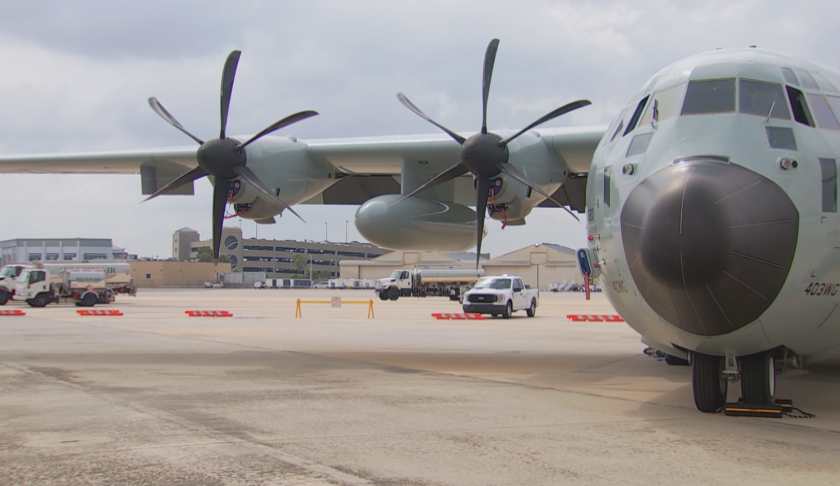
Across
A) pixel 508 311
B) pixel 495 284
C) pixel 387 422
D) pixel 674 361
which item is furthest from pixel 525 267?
pixel 387 422

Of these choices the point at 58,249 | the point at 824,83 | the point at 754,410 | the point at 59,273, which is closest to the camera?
the point at 754,410

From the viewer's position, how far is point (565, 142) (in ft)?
46.3

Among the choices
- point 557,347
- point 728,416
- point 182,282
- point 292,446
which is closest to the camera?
point 292,446

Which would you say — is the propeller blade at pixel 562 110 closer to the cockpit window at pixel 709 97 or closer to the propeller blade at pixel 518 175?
the propeller blade at pixel 518 175

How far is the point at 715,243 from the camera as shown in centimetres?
594

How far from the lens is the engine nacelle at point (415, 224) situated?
49.0 ft

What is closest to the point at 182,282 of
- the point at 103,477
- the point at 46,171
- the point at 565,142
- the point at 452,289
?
the point at 452,289

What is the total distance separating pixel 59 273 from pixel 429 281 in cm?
2752

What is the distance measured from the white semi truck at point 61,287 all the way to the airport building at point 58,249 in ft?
183

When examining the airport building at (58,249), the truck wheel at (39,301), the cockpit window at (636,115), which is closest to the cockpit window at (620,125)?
the cockpit window at (636,115)

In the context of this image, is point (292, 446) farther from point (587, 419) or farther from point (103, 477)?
point (587, 419)

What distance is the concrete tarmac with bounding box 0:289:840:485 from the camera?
5195mm

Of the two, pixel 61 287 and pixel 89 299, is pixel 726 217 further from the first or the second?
pixel 61 287

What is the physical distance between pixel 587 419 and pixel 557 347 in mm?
9389
